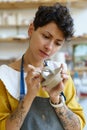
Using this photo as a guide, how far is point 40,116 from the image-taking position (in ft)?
2.94

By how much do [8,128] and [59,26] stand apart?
0.42 metres

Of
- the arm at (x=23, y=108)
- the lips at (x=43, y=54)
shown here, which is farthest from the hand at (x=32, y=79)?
the lips at (x=43, y=54)

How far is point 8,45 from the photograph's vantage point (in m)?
2.35

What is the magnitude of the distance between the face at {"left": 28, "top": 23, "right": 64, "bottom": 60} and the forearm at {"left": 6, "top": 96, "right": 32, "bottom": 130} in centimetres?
18

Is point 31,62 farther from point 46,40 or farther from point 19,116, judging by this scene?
point 19,116

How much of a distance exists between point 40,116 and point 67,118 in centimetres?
11

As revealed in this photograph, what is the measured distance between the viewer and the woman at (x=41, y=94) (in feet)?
2.75

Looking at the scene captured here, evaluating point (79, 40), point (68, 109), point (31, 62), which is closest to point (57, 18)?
point (31, 62)

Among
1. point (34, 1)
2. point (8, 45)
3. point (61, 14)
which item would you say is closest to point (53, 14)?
point (61, 14)

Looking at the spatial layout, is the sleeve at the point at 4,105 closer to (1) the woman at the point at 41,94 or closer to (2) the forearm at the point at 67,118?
(1) the woman at the point at 41,94

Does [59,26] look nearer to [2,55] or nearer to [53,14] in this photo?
[53,14]

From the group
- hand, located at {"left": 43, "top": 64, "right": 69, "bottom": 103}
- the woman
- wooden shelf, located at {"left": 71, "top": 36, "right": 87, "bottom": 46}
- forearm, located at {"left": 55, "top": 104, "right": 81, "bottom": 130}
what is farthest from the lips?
wooden shelf, located at {"left": 71, "top": 36, "right": 87, "bottom": 46}

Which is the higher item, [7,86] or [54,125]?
[7,86]

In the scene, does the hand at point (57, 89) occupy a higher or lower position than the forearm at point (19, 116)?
higher
